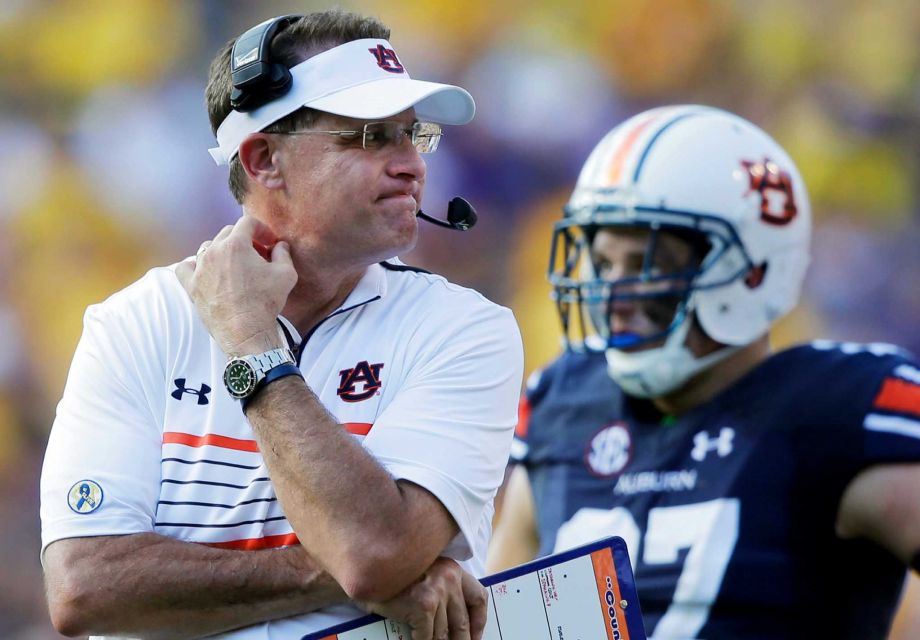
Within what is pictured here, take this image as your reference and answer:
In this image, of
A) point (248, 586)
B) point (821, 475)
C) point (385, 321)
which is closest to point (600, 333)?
point (821, 475)

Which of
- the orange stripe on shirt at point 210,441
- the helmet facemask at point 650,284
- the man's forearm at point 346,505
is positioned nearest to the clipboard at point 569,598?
the man's forearm at point 346,505

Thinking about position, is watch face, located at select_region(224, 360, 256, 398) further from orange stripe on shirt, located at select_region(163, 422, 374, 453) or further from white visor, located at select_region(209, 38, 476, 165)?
white visor, located at select_region(209, 38, 476, 165)

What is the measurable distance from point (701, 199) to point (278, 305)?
1539mm

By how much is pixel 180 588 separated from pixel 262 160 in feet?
2.40

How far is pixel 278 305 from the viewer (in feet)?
6.29

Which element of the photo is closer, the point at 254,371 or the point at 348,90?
the point at 254,371

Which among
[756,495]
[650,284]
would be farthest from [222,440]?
[650,284]

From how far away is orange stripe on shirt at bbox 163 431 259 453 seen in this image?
6.19 feet

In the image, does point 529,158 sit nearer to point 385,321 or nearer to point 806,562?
point 806,562

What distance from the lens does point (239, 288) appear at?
6.24 feet

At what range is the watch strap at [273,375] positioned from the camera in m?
1.79

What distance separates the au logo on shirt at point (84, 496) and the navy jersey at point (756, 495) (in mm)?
1440

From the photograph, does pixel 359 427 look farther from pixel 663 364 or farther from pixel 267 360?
pixel 663 364

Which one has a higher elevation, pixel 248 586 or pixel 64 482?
pixel 64 482
